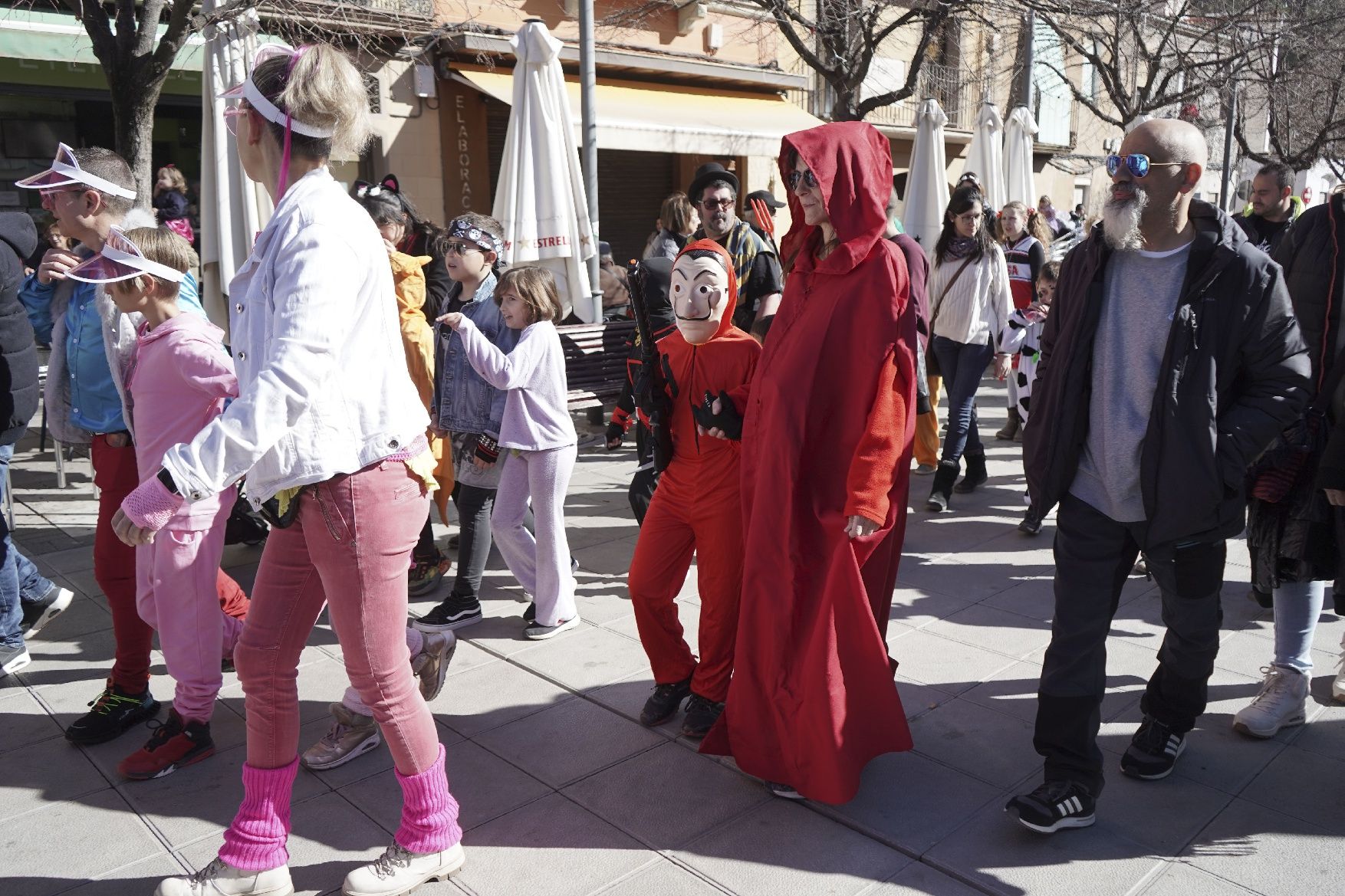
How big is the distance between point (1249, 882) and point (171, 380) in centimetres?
349

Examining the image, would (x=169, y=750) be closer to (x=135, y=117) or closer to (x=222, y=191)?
(x=222, y=191)

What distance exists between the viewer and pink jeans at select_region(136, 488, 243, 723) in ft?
11.6

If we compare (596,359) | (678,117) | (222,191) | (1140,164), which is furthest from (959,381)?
(678,117)

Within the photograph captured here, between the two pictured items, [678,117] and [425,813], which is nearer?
[425,813]

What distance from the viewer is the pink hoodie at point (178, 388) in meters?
3.47

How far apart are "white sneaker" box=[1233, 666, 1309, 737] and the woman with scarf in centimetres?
302

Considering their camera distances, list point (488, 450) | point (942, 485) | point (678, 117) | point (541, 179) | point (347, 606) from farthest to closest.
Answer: point (678, 117), point (541, 179), point (942, 485), point (488, 450), point (347, 606)

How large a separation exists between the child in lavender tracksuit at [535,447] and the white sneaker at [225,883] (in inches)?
77.9

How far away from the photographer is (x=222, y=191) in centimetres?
614

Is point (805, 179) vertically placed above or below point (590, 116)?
below

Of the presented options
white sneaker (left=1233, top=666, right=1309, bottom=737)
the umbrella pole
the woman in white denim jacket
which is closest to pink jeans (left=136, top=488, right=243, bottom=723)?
the woman in white denim jacket

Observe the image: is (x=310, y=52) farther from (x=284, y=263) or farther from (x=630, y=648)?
(x=630, y=648)

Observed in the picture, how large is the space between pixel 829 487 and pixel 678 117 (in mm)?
13083

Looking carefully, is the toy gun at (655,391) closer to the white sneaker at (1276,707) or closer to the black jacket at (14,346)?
the white sneaker at (1276,707)
